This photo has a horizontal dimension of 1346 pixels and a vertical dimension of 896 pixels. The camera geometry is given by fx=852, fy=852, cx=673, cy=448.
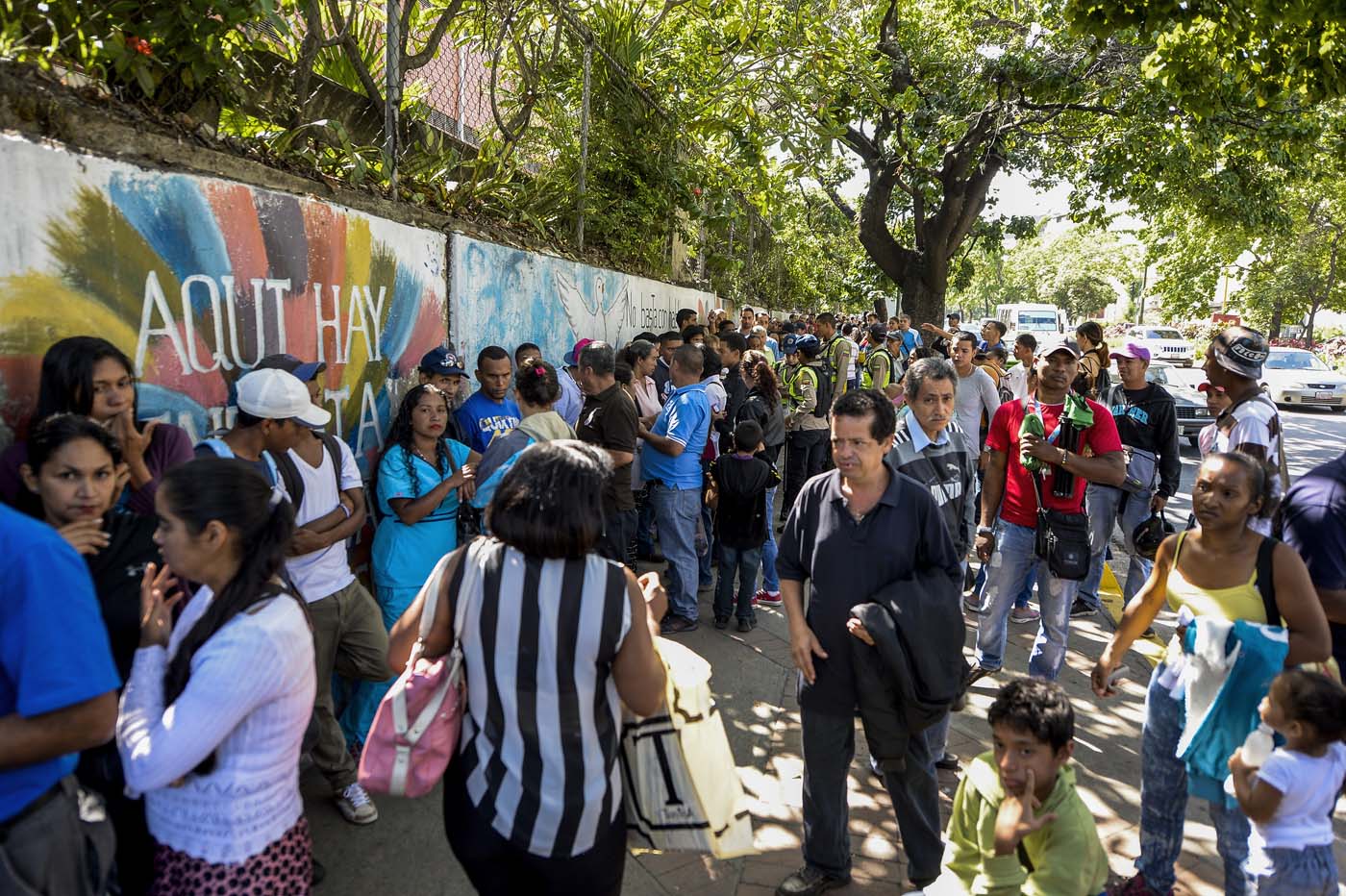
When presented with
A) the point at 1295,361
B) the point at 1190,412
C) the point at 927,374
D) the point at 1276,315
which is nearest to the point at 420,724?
the point at 927,374

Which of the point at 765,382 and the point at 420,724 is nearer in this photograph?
the point at 420,724

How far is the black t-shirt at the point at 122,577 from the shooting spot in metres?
2.25

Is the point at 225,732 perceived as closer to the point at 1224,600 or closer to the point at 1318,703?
the point at 1318,703

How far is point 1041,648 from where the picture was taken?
442 centimetres

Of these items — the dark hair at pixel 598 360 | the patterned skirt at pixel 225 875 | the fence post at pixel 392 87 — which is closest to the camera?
the patterned skirt at pixel 225 875

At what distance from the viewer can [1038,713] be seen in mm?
2379

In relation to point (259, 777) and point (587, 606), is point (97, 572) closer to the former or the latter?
point (259, 777)

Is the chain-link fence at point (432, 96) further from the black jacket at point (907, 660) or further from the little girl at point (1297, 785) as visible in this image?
the little girl at point (1297, 785)

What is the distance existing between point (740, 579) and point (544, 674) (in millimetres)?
3895

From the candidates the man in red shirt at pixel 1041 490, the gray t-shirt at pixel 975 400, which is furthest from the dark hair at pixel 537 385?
the gray t-shirt at pixel 975 400

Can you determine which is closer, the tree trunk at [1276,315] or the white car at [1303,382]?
the white car at [1303,382]

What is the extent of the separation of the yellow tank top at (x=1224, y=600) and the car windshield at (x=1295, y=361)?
22.3m

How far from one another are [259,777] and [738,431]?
4021 mm

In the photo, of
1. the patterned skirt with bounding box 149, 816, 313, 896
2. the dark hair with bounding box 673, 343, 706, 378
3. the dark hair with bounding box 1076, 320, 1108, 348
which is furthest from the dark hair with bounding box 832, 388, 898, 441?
the dark hair with bounding box 1076, 320, 1108, 348
